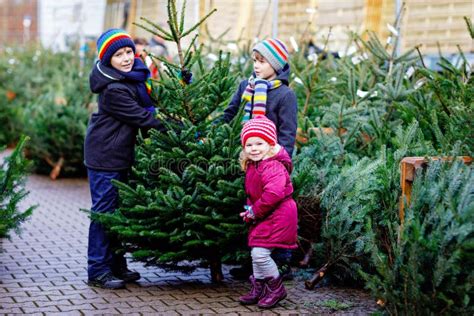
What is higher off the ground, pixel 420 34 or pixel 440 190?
pixel 420 34

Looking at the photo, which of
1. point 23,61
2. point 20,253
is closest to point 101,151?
point 20,253

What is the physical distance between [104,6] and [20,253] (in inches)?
663

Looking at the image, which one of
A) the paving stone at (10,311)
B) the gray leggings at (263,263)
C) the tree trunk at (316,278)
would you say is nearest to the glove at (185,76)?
the gray leggings at (263,263)

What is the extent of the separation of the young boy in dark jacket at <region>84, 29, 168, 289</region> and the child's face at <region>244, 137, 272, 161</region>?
3.03ft

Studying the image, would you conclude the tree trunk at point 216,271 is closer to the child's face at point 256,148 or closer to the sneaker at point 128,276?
the sneaker at point 128,276

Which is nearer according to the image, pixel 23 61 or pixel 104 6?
pixel 23 61

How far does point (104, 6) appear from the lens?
24.2 meters

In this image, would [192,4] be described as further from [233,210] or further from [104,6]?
[104,6]

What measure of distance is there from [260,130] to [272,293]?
46.6 inches

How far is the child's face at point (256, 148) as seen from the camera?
624 cm

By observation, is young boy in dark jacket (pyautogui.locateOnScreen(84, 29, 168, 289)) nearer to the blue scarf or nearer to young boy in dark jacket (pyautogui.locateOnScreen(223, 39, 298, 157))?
the blue scarf

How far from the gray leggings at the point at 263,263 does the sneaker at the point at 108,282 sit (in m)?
1.21

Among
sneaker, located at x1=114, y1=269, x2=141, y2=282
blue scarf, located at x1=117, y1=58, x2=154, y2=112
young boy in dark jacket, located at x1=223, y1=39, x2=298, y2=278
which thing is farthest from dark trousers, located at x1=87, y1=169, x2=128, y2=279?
young boy in dark jacket, located at x1=223, y1=39, x2=298, y2=278

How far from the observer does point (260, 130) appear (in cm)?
621
